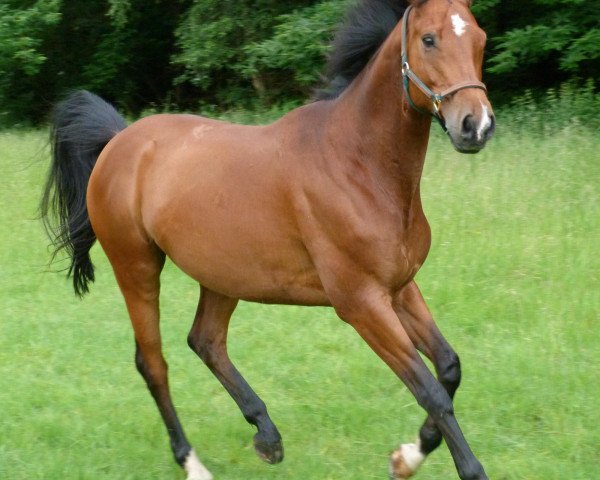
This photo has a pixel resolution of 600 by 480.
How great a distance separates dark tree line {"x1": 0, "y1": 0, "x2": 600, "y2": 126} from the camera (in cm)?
1523

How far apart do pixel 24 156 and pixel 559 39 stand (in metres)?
8.11

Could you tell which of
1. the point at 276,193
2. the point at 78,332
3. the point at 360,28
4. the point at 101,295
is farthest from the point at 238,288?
the point at 101,295

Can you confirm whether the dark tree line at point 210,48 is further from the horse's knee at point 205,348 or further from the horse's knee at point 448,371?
the horse's knee at point 448,371

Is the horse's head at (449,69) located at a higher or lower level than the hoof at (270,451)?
higher

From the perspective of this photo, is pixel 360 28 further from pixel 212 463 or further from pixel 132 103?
pixel 132 103

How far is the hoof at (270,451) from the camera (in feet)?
16.5

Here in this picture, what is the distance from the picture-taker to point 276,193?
470 centimetres

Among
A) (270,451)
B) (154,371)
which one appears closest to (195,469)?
(270,451)

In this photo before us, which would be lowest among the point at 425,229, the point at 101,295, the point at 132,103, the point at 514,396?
the point at 132,103

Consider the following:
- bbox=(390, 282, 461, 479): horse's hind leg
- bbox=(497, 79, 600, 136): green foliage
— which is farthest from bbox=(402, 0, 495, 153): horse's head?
bbox=(497, 79, 600, 136): green foliage

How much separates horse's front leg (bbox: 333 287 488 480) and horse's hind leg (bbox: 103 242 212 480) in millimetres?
1432

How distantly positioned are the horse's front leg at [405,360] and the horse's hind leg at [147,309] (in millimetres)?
1432

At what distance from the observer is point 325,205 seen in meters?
4.49

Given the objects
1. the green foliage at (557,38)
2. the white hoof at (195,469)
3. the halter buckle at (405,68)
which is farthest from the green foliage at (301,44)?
the halter buckle at (405,68)
